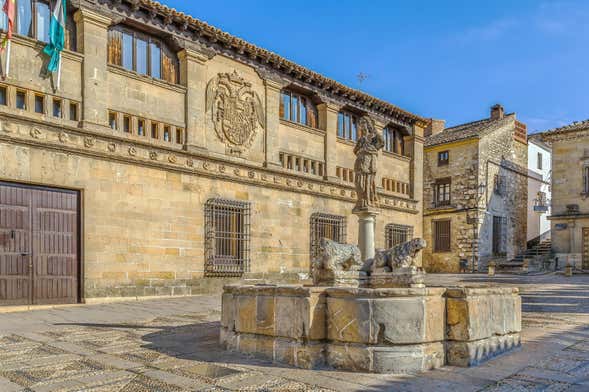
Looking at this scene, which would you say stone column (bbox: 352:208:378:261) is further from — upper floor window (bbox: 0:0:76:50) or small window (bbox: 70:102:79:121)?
upper floor window (bbox: 0:0:76:50)

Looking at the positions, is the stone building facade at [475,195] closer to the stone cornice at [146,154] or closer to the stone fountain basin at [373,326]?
the stone cornice at [146,154]

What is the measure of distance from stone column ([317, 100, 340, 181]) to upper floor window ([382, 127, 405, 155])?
400cm

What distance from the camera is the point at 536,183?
34.1 metres

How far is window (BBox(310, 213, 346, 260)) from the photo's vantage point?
1869 centimetres

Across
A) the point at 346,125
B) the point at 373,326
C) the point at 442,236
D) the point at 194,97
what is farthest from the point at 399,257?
the point at 442,236

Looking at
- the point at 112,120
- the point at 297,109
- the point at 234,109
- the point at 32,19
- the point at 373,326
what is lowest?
the point at 373,326

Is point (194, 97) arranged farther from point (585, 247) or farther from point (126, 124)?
point (585, 247)

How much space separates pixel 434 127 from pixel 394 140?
11.6 m

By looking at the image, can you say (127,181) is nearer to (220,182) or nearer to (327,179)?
(220,182)

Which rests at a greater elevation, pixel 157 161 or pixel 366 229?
pixel 157 161

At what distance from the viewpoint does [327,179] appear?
19.5 metres

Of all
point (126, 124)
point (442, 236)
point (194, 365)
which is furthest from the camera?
point (442, 236)

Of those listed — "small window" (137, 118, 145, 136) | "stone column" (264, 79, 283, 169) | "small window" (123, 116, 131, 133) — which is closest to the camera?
"small window" (123, 116, 131, 133)

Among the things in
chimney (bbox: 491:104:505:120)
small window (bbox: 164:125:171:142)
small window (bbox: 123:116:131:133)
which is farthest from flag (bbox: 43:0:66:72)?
chimney (bbox: 491:104:505:120)
